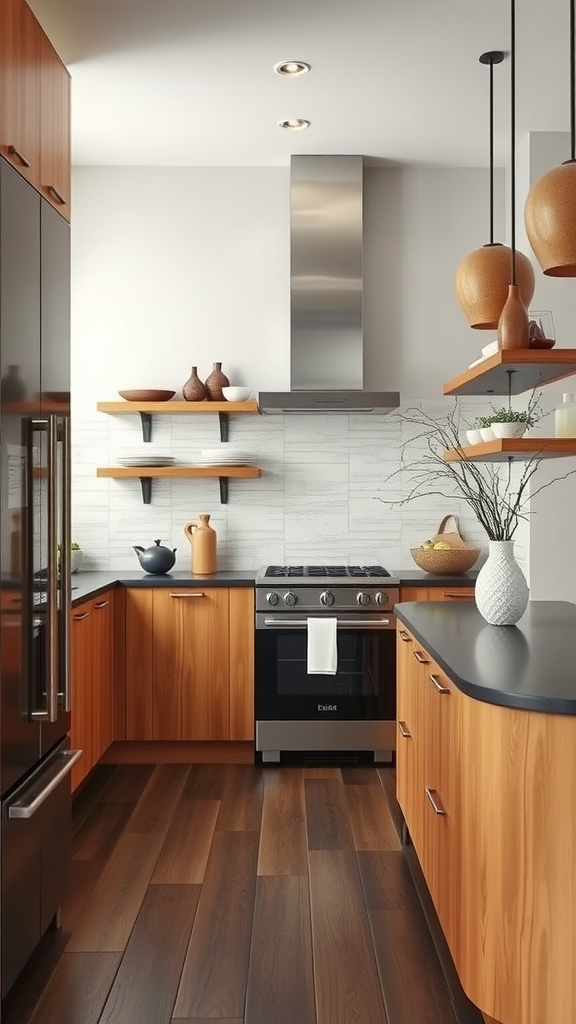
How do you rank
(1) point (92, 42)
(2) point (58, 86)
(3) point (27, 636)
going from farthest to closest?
1. (1) point (92, 42)
2. (2) point (58, 86)
3. (3) point (27, 636)

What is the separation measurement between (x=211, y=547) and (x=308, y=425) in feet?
2.84

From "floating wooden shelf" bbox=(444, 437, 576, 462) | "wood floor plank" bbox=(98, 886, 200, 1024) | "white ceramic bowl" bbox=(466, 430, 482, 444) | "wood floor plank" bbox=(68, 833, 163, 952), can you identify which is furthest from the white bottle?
"wood floor plank" bbox=(68, 833, 163, 952)

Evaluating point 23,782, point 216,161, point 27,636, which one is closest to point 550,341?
point 27,636

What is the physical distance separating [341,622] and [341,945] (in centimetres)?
193

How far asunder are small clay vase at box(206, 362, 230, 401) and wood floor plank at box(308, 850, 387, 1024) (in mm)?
2398

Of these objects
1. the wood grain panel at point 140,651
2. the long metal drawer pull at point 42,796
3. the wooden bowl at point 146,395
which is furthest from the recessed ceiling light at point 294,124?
the long metal drawer pull at point 42,796

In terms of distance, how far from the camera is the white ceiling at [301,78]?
3.34m

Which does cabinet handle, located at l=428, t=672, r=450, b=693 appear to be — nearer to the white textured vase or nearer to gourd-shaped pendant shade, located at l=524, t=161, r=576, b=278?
the white textured vase

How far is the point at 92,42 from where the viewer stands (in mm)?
3516

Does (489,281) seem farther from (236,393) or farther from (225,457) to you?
(225,457)

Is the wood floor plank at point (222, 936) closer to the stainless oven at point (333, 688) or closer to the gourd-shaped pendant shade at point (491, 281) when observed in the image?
the stainless oven at point (333, 688)

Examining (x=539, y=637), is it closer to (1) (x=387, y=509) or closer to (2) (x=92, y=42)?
(1) (x=387, y=509)

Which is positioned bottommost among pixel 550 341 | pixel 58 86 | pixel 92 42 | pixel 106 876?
Answer: pixel 106 876

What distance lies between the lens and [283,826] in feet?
12.2
